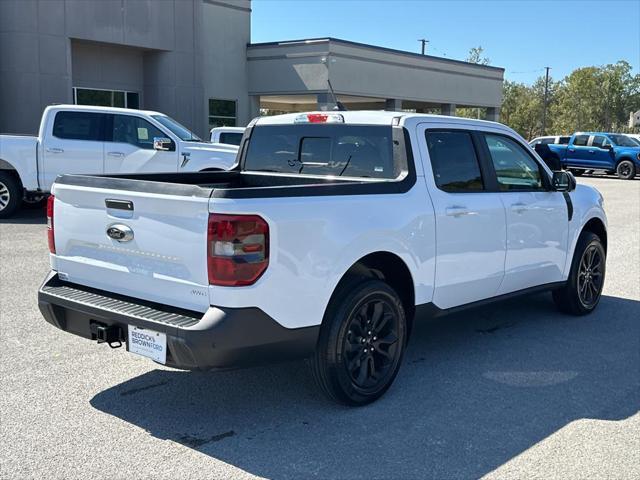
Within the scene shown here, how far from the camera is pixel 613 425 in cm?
437

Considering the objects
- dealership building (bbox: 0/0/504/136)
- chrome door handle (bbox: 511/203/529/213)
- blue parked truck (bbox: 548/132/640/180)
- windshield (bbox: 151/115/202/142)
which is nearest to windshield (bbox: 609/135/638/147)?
blue parked truck (bbox: 548/132/640/180)

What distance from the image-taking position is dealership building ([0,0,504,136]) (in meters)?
22.0

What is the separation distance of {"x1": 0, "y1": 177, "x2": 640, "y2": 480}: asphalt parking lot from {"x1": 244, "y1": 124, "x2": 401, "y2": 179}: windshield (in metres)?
1.51

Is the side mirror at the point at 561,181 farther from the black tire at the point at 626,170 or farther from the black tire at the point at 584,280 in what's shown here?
the black tire at the point at 626,170

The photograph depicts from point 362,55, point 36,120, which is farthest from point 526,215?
point 362,55

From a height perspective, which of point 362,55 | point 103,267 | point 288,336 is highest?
point 362,55

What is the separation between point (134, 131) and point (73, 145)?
1149mm

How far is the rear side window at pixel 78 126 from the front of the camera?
515 inches

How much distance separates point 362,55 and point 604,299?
24.5m

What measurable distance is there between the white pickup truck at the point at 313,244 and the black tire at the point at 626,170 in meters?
25.4

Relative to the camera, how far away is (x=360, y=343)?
14.8 ft

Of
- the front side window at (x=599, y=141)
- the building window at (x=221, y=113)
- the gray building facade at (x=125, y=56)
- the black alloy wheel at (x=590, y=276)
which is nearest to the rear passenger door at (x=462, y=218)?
the black alloy wheel at (x=590, y=276)

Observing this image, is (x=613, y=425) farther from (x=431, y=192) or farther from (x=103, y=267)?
(x=103, y=267)

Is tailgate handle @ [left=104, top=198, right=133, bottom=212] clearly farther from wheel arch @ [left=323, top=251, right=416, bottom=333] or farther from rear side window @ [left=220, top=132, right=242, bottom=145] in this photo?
rear side window @ [left=220, top=132, right=242, bottom=145]
